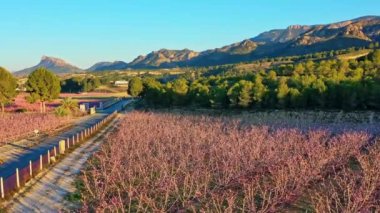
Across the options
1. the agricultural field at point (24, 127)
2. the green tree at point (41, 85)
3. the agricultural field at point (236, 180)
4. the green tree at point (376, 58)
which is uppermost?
the green tree at point (376, 58)

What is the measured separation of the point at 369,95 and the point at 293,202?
3882 cm

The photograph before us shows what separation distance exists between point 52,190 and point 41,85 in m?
51.8

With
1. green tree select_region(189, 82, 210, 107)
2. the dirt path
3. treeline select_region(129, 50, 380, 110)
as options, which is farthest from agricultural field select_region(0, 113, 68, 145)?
treeline select_region(129, 50, 380, 110)

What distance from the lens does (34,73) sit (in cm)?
6944

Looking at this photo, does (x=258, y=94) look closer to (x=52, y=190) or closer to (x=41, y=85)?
(x=41, y=85)

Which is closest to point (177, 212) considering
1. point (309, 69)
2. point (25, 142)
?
point (25, 142)

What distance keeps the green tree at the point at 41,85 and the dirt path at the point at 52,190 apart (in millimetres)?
41784

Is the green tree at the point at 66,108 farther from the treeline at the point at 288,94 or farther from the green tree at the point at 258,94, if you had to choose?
the green tree at the point at 258,94

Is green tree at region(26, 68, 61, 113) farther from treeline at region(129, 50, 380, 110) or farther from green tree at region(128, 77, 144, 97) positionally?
A: green tree at region(128, 77, 144, 97)

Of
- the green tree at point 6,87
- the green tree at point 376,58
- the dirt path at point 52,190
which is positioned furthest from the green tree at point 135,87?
the dirt path at point 52,190

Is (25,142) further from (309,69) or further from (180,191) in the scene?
(309,69)

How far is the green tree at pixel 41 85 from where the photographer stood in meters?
69.3

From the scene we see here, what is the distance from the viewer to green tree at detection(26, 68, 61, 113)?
69312mm

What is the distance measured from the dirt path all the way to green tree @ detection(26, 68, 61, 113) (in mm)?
41784
